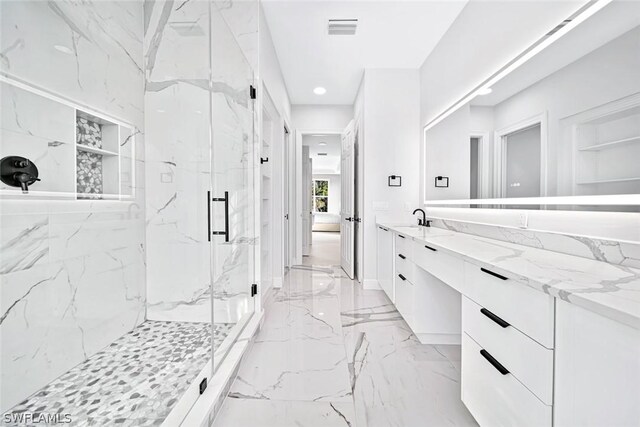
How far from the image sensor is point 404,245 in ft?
8.08

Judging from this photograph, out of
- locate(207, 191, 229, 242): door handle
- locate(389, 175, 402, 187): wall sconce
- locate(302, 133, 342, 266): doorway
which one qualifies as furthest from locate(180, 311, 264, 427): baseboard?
locate(302, 133, 342, 266): doorway

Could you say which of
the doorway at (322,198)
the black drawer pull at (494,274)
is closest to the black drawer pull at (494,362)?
the black drawer pull at (494,274)

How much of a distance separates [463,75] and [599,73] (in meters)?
1.36

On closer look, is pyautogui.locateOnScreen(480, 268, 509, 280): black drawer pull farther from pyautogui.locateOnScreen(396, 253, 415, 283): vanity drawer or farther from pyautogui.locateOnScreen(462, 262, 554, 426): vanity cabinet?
pyautogui.locateOnScreen(396, 253, 415, 283): vanity drawer

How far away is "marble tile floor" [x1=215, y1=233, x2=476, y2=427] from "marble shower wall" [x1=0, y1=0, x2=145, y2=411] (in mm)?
1021

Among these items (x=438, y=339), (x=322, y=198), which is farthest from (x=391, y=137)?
(x=322, y=198)

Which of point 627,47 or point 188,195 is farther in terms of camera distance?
point 188,195

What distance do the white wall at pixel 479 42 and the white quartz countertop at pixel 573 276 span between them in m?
1.17

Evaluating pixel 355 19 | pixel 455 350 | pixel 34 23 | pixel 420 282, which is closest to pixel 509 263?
pixel 420 282

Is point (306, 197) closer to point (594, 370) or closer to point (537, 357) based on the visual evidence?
point (537, 357)

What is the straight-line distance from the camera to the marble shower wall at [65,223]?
1.44m

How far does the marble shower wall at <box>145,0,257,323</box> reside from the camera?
1.88 metres

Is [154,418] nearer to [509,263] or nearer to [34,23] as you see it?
[509,263]

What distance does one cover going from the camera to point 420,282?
7.05ft
